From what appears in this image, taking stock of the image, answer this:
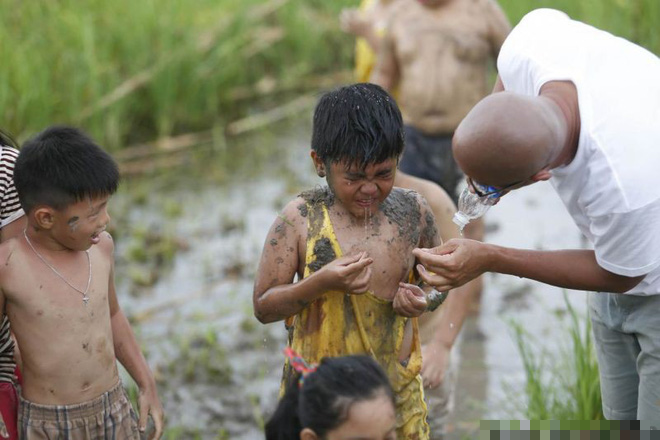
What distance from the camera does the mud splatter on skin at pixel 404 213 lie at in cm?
266

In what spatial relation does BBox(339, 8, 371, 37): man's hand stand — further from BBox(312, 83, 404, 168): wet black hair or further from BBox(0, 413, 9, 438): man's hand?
BBox(0, 413, 9, 438): man's hand

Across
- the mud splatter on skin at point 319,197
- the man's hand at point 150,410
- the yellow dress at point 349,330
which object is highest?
the mud splatter on skin at point 319,197

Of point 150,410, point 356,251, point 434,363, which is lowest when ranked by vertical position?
point 434,363

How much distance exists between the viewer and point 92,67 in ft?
21.2

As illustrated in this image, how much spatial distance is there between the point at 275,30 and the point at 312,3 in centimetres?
96

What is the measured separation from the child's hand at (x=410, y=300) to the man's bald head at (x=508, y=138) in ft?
1.23

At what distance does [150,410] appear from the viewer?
2.81 metres

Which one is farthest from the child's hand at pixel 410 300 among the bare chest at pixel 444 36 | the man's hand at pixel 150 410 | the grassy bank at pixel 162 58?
the grassy bank at pixel 162 58

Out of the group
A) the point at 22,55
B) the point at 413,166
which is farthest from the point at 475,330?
the point at 22,55

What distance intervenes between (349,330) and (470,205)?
45 centimetres

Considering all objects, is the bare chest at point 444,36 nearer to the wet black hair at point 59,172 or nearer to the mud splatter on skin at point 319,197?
the mud splatter on skin at point 319,197

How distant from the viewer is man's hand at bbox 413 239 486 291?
2.51 meters

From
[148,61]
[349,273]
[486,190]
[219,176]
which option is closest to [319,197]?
[349,273]

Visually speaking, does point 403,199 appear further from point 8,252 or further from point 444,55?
point 444,55
